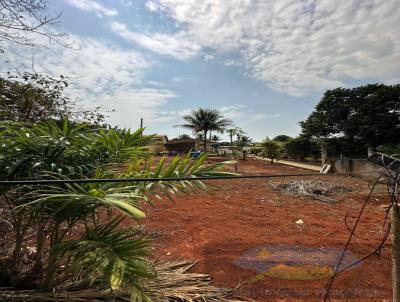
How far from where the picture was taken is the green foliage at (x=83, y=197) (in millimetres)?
1505

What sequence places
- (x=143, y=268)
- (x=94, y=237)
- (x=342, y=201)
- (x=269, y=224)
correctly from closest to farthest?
(x=143, y=268) → (x=94, y=237) → (x=269, y=224) → (x=342, y=201)

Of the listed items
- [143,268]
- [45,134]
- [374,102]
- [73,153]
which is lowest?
[143,268]

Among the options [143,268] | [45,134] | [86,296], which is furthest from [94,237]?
[45,134]

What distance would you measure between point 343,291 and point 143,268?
6.93 ft

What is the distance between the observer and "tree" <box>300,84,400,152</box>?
671 inches

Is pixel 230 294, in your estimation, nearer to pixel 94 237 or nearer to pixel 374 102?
pixel 94 237

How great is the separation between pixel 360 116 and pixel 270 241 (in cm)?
1834

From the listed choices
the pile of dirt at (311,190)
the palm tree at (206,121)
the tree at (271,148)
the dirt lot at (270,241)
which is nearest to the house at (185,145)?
the palm tree at (206,121)

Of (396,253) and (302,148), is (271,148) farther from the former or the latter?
(396,253)

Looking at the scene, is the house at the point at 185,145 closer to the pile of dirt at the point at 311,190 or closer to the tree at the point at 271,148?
the tree at the point at 271,148

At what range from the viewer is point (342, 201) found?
754 cm

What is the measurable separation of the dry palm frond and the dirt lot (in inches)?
9.0

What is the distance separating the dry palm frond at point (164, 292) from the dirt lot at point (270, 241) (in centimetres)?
23

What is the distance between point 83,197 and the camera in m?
1.48
